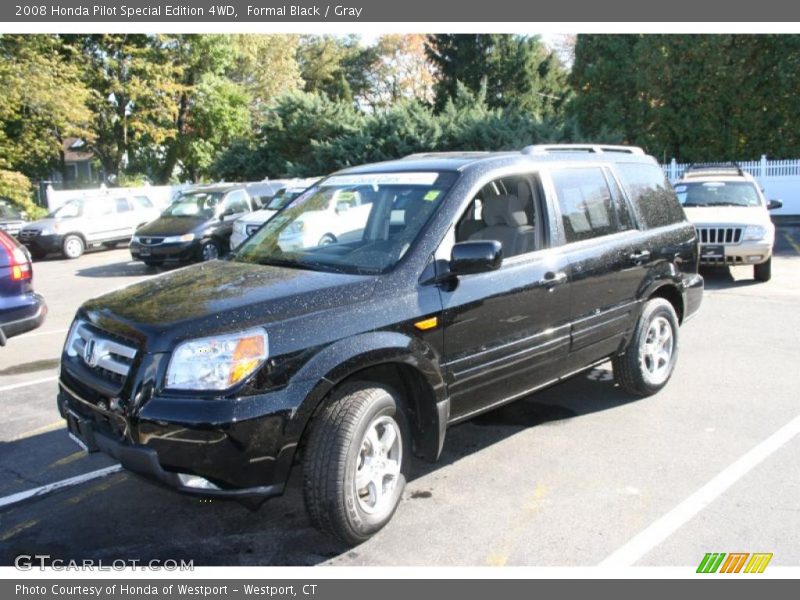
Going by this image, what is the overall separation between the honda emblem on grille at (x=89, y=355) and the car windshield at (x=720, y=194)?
10.6m

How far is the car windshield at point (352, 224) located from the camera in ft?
13.5

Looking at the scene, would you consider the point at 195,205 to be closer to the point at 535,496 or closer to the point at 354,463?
the point at 535,496

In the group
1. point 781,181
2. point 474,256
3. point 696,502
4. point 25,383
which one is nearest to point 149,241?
point 25,383

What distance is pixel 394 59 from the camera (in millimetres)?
51938

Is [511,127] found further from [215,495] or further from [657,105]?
[215,495]

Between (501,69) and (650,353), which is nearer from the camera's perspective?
(650,353)

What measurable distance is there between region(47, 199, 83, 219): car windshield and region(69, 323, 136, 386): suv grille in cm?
1648

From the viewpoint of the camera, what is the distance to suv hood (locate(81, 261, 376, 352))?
3365mm

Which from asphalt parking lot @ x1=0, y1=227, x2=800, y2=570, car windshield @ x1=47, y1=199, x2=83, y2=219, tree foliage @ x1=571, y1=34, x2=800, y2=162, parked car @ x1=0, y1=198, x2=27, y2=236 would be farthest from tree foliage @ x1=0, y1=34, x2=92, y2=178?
asphalt parking lot @ x1=0, y1=227, x2=800, y2=570

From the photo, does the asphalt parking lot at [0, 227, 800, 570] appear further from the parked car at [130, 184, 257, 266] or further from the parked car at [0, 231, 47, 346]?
the parked car at [130, 184, 257, 266]

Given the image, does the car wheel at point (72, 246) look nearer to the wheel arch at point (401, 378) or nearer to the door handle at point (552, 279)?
the door handle at point (552, 279)

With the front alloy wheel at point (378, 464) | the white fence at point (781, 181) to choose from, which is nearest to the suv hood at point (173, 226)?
the front alloy wheel at point (378, 464)

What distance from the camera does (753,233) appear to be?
1070 cm

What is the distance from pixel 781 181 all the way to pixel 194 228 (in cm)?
1878
